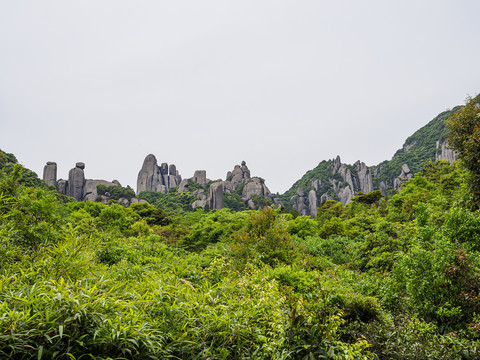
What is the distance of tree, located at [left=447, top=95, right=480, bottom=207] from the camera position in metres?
7.45

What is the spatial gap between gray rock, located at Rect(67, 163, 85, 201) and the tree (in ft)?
185

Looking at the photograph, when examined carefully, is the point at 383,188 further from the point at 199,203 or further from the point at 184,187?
the point at 184,187

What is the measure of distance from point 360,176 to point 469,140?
240 feet

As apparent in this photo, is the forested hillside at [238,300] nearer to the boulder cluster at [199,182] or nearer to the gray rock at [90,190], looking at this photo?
the gray rock at [90,190]

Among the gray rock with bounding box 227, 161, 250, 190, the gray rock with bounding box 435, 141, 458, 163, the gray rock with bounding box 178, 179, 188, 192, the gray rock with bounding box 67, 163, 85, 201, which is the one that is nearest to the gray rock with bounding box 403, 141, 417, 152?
the gray rock with bounding box 435, 141, 458, 163

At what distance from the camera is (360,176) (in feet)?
247

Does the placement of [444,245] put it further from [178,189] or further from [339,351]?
[178,189]

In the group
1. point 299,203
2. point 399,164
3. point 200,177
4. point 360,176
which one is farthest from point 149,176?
point 399,164

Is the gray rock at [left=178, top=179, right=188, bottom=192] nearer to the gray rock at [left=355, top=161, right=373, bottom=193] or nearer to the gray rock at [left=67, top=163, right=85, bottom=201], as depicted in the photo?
the gray rock at [left=67, top=163, right=85, bottom=201]

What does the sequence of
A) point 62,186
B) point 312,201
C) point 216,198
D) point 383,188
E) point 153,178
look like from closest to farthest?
1. point 62,186
2. point 216,198
3. point 383,188
4. point 312,201
5. point 153,178

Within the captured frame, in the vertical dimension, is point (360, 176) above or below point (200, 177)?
below

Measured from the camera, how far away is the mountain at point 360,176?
68.6 m

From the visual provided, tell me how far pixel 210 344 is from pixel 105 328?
1.11 meters

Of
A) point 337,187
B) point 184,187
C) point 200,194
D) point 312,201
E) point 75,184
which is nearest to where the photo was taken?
point 75,184
